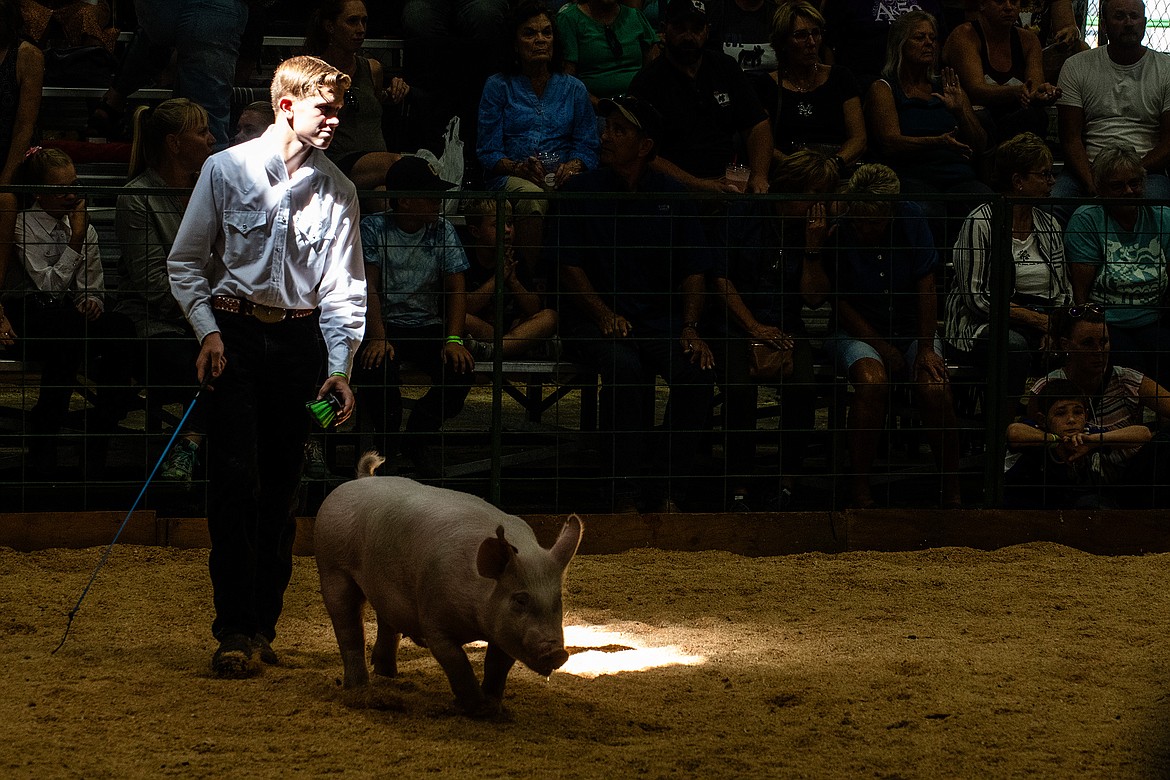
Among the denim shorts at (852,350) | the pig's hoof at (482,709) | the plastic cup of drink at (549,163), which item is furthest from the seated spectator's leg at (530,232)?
the pig's hoof at (482,709)

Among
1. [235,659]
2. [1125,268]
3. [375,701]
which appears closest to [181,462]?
[235,659]

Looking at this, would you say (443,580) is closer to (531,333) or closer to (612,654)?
(612,654)

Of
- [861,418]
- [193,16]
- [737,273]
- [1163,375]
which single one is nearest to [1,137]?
[193,16]

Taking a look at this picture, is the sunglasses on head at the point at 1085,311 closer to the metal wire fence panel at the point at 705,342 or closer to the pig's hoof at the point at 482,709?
the metal wire fence panel at the point at 705,342

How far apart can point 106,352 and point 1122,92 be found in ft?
21.2

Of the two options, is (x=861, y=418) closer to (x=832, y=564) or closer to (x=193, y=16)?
(x=832, y=564)

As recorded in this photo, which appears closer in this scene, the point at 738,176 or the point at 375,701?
the point at 375,701

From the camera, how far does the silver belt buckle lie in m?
5.00

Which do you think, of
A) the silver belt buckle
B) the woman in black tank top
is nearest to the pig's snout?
the silver belt buckle

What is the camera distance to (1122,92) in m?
9.19

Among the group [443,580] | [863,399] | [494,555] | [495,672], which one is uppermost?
[863,399]

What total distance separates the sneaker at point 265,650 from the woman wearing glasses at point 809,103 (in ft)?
16.6

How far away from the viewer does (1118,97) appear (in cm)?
920

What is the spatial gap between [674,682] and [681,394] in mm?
2645
